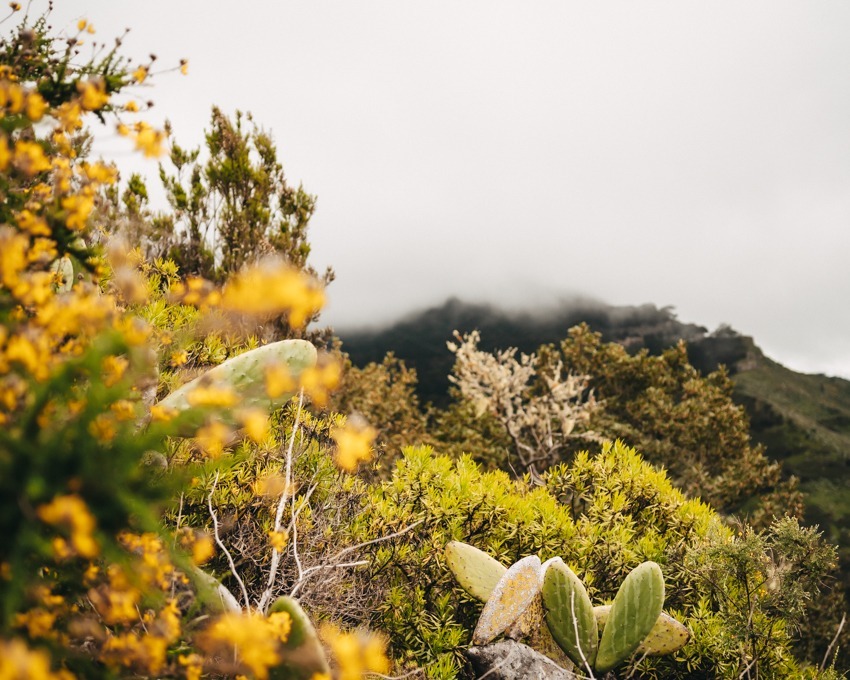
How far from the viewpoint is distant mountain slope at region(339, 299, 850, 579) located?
27703mm

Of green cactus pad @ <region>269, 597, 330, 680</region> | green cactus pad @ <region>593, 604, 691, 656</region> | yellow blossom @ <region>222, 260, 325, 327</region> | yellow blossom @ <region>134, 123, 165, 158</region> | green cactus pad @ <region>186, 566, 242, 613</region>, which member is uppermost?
yellow blossom @ <region>134, 123, 165, 158</region>

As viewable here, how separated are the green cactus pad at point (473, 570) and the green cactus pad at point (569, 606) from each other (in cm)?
36

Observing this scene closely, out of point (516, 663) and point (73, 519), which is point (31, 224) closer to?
point (73, 519)

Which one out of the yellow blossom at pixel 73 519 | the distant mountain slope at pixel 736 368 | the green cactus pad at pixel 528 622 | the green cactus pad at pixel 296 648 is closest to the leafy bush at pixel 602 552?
the green cactus pad at pixel 528 622

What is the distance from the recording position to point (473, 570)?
360cm

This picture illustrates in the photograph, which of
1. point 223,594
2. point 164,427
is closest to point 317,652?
point 223,594

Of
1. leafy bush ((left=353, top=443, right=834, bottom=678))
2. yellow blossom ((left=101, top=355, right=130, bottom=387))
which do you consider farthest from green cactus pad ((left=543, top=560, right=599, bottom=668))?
yellow blossom ((left=101, top=355, right=130, bottom=387))

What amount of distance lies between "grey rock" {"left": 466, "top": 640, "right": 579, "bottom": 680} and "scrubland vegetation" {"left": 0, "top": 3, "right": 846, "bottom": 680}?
1.19 feet

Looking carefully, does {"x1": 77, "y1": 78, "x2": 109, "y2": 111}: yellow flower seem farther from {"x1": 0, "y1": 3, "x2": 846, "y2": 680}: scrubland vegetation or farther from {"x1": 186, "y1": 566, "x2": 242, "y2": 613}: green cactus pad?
{"x1": 186, "y1": 566, "x2": 242, "y2": 613}: green cactus pad

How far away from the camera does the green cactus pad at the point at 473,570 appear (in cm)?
356

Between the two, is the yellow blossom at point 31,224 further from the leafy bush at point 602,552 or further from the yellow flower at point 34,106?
the leafy bush at point 602,552

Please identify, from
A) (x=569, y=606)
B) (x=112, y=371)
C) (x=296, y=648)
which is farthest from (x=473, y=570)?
(x=112, y=371)

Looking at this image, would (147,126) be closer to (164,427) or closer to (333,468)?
(164,427)

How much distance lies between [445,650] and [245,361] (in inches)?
→ 95.9
